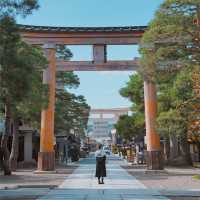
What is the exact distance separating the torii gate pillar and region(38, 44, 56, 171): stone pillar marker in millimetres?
6764

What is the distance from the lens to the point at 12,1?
1641 cm

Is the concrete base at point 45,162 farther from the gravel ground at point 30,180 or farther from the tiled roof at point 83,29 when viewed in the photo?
the tiled roof at point 83,29

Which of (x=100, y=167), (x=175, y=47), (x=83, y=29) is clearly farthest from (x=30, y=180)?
(x=83, y=29)

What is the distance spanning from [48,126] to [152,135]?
7.35 m

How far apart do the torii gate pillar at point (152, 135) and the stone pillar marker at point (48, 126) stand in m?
6.76

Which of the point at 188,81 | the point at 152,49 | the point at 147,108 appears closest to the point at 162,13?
the point at 152,49

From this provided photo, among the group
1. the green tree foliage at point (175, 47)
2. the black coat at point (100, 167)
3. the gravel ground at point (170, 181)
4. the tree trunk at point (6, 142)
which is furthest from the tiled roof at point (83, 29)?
the black coat at point (100, 167)

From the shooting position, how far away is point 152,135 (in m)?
32.2

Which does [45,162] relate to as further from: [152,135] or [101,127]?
[101,127]

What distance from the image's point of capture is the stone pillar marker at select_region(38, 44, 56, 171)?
32062mm

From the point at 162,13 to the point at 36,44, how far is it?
14054mm

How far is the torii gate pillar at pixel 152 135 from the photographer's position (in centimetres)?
3119

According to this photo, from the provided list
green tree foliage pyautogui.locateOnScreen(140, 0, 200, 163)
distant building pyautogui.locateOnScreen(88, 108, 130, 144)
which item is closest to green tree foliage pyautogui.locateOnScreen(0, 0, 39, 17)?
green tree foliage pyautogui.locateOnScreen(140, 0, 200, 163)

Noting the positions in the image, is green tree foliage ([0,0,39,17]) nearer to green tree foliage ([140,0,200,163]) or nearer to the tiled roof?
green tree foliage ([140,0,200,163])
